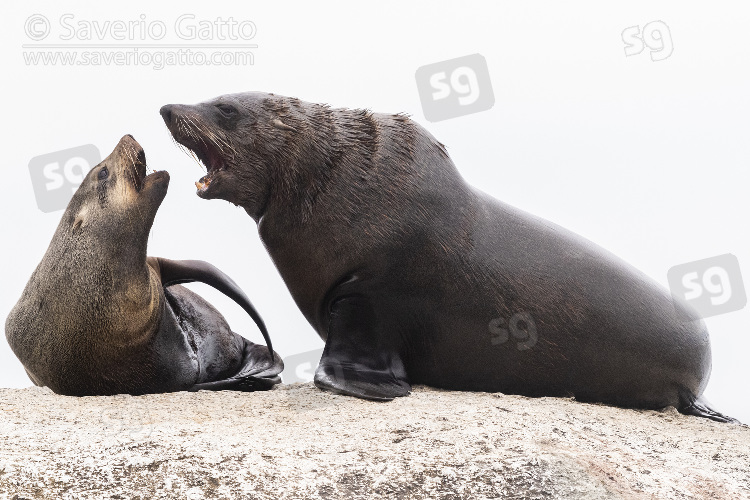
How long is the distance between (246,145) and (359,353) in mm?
1344

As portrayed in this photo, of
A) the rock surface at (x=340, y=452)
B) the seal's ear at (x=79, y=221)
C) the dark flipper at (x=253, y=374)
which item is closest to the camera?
the rock surface at (x=340, y=452)

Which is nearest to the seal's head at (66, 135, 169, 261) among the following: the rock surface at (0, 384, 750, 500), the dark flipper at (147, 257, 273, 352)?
the dark flipper at (147, 257, 273, 352)

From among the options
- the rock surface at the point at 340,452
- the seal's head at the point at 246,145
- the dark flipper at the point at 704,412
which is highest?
the seal's head at the point at 246,145

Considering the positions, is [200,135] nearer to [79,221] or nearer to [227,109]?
[227,109]

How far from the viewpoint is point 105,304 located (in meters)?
4.43

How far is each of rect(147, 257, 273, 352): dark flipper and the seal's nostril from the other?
82 cm

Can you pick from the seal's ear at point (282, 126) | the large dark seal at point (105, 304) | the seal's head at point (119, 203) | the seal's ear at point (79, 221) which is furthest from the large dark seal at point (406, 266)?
the seal's ear at point (79, 221)

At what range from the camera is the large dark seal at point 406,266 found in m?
4.86

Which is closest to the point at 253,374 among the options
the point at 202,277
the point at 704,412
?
the point at 202,277

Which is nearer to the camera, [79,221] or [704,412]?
[79,221]

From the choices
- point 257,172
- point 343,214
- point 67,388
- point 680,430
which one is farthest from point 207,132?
point 680,430

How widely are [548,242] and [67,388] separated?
114 inches

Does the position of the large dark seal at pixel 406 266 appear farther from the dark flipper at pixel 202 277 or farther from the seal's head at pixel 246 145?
the dark flipper at pixel 202 277

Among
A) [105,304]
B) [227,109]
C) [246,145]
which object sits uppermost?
[227,109]
